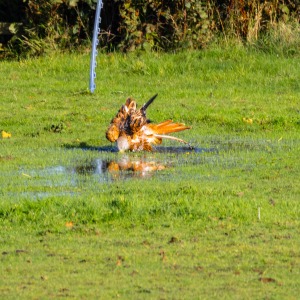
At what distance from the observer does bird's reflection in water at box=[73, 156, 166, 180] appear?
945cm

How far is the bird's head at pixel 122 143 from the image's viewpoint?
10.7 metres

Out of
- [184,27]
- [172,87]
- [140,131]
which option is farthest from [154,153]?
[184,27]

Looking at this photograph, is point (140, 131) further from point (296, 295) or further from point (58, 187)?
point (296, 295)

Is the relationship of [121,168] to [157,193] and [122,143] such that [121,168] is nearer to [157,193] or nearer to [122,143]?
[122,143]

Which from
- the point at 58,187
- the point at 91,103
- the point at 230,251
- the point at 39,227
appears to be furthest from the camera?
the point at 91,103

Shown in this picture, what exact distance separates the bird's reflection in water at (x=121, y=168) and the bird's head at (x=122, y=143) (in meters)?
0.27

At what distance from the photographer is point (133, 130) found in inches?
418

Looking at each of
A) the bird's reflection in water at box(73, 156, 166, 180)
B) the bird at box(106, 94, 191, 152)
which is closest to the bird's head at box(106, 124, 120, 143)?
the bird at box(106, 94, 191, 152)

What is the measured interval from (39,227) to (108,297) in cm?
191

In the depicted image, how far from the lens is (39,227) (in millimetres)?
7270

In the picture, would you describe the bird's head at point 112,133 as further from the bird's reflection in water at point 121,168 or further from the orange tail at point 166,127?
the orange tail at point 166,127

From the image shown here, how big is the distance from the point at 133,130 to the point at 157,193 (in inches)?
98.5

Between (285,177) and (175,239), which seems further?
(285,177)

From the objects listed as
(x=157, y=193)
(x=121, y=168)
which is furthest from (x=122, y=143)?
(x=157, y=193)
